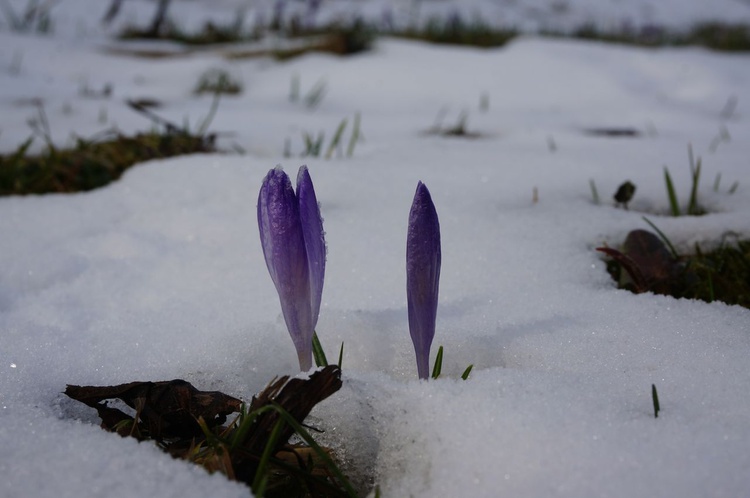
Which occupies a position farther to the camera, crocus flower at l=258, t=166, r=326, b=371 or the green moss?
the green moss

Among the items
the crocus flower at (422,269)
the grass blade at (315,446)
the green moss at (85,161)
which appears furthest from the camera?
the green moss at (85,161)

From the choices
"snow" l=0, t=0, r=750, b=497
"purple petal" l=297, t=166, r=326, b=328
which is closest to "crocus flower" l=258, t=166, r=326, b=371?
"purple petal" l=297, t=166, r=326, b=328

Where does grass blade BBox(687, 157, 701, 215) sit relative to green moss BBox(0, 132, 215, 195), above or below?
above

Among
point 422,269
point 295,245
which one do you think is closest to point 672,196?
point 422,269

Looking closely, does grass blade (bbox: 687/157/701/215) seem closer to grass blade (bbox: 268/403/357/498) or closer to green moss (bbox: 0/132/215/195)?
grass blade (bbox: 268/403/357/498)

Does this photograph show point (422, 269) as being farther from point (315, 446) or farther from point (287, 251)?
point (315, 446)

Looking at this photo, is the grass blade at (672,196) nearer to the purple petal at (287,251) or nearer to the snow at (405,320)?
the snow at (405,320)

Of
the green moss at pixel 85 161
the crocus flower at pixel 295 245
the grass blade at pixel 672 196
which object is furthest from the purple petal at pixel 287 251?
the green moss at pixel 85 161

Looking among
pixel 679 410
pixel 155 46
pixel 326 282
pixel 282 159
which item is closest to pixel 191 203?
pixel 282 159
